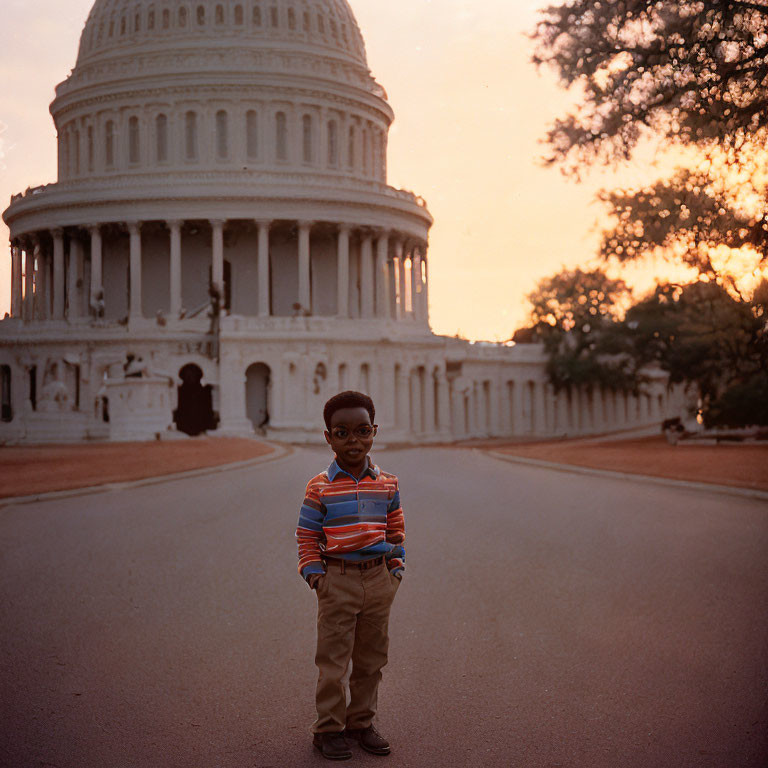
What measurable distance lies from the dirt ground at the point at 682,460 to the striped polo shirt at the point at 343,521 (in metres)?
15.8

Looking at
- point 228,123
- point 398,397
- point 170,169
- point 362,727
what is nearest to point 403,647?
point 362,727

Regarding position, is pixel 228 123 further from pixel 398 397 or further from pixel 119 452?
pixel 119 452

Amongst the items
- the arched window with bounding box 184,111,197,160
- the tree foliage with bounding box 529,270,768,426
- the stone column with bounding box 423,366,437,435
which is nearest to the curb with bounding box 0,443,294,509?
the tree foliage with bounding box 529,270,768,426

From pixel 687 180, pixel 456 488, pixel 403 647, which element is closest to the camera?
pixel 403 647

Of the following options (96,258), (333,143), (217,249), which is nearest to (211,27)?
(333,143)

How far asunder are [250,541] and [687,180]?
11189 millimetres

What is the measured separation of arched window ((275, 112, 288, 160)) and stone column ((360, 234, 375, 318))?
28.1 feet

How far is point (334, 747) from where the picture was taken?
5605mm

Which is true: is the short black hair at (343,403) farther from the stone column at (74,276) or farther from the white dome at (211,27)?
the white dome at (211,27)

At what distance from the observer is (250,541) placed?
44.5ft

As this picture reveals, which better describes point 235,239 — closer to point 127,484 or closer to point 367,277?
point 367,277

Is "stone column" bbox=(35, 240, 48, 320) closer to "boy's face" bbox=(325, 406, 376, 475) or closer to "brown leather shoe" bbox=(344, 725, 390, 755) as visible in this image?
"boy's face" bbox=(325, 406, 376, 475)

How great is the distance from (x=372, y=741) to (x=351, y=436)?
1.60 metres

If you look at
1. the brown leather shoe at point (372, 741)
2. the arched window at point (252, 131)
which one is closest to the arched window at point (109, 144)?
the arched window at point (252, 131)
